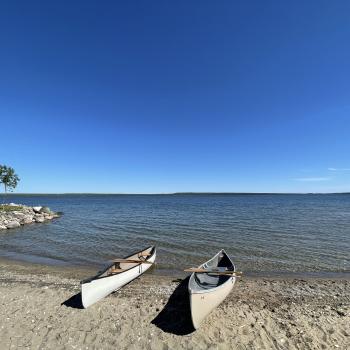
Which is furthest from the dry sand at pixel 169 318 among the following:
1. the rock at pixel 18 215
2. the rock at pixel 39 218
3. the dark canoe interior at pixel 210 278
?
the rock at pixel 39 218

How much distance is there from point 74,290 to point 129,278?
250 cm

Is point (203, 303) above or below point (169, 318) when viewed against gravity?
above

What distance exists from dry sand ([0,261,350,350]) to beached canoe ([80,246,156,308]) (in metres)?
0.32

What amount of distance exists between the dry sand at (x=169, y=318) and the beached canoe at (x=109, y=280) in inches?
12.6

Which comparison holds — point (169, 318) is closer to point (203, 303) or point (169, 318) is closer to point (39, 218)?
point (203, 303)

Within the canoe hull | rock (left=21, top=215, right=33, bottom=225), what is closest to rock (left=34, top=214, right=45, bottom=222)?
rock (left=21, top=215, right=33, bottom=225)

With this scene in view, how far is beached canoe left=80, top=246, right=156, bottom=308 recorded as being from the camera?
9.02 metres

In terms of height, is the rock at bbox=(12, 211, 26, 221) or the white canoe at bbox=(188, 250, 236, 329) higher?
the rock at bbox=(12, 211, 26, 221)

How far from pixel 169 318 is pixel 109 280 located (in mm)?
3131

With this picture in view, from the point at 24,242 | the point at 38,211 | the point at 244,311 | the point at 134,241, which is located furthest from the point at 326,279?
the point at 38,211

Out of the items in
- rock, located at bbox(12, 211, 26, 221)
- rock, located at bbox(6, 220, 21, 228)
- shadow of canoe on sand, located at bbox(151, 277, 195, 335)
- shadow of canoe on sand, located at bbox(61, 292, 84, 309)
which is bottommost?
shadow of canoe on sand, located at bbox(61, 292, 84, 309)

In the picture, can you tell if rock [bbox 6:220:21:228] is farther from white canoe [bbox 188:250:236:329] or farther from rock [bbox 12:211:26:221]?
white canoe [bbox 188:250:236:329]

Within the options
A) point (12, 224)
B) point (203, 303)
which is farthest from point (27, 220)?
point (203, 303)

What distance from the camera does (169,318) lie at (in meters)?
8.33
